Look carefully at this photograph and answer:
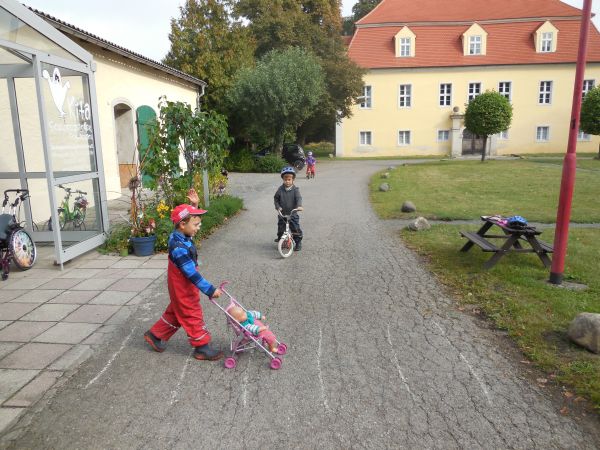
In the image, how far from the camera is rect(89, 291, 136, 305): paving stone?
19.3ft

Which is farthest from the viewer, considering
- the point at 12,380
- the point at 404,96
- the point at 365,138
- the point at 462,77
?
the point at 365,138

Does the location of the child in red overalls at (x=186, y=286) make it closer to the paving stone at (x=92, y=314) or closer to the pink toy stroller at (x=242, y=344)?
the pink toy stroller at (x=242, y=344)

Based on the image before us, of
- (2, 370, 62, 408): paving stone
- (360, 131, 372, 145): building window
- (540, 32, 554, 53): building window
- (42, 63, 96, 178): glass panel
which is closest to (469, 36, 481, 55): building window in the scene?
(540, 32, 554, 53): building window

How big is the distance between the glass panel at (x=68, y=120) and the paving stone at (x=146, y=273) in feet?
6.46

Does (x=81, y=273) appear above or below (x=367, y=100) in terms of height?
below

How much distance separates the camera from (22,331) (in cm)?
501

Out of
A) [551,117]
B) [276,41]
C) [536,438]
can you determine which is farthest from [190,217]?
[551,117]

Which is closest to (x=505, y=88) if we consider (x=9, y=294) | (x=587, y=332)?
(x=587, y=332)

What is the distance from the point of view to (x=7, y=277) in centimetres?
676

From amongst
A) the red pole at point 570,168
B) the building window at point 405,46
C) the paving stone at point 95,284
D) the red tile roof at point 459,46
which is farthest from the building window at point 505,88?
Result: the paving stone at point 95,284

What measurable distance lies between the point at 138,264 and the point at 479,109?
26109mm

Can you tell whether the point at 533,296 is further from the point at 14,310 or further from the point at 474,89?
the point at 474,89

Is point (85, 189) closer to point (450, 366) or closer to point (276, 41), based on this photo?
point (450, 366)

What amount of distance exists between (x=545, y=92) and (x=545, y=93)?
0.10 meters
